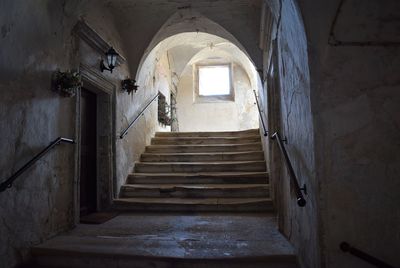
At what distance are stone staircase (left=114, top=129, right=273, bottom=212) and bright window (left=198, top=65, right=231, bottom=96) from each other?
13.4ft

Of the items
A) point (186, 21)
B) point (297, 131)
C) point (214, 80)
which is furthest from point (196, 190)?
point (214, 80)

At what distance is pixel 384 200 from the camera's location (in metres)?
1.63

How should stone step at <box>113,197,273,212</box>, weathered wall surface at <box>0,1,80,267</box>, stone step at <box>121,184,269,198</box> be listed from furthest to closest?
stone step at <box>121,184,269,198</box>
stone step at <box>113,197,273,212</box>
weathered wall surface at <box>0,1,80,267</box>

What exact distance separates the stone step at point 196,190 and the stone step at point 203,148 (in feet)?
4.14

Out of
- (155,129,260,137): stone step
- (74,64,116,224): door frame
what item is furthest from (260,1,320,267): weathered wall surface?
(155,129,260,137): stone step

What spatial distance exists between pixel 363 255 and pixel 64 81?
289 cm

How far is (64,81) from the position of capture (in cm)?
294

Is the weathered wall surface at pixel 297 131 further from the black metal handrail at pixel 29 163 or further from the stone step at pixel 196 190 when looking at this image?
the black metal handrail at pixel 29 163

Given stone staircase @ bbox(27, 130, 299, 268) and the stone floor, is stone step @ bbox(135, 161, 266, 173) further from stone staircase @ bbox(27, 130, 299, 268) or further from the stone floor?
the stone floor

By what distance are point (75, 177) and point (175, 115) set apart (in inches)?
256

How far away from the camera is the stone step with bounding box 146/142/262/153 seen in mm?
5723

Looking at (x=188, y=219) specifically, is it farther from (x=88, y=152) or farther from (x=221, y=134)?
(x=221, y=134)

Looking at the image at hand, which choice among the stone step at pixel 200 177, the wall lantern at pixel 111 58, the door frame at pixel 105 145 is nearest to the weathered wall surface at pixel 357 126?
the wall lantern at pixel 111 58

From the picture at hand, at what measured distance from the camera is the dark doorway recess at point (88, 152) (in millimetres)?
4043
